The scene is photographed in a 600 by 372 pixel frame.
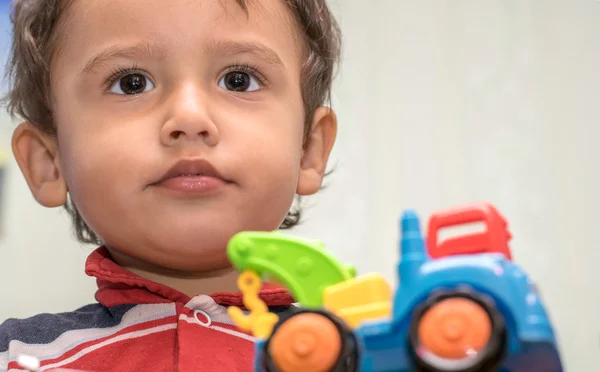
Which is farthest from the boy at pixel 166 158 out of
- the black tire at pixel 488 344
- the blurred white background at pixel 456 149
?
the blurred white background at pixel 456 149

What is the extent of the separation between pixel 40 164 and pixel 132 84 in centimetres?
20

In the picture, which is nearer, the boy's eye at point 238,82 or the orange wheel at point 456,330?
the orange wheel at point 456,330

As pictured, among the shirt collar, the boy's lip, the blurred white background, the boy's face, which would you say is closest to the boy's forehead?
the boy's face

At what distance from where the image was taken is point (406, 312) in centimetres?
42

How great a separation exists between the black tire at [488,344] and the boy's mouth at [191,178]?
0.36 meters

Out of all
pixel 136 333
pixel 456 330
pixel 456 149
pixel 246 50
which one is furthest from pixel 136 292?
pixel 456 149

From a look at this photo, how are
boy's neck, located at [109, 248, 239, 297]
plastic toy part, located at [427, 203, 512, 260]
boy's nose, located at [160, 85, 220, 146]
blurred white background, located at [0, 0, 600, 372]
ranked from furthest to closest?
blurred white background, located at [0, 0, 600, 372] → boy's neck, located at [109, 248, 239, 297] → boy's nose, located at [160, 85, 220, 146] → plastic toy part, located at [427, 203, 512, 260]

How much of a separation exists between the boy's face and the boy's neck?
1.4 inches

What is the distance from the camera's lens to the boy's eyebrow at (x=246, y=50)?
0.77m

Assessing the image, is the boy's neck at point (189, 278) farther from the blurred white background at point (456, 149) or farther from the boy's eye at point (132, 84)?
the blurred white background at point (456, 149)

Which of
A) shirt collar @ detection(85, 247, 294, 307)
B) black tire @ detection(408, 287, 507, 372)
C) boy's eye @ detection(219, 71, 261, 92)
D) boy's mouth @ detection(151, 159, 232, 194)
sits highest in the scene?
boy's eye @ detection(219, 71, 261, 92)

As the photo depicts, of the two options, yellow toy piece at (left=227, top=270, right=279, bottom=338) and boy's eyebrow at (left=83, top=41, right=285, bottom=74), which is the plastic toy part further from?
boy's eyebrow at (left=83, top=41, right=285, bottom=74)

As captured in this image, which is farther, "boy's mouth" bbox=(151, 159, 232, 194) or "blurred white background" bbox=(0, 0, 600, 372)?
"blurred white background" bbox=(0, 0, 600, 372)

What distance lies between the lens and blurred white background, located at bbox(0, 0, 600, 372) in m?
1.29
